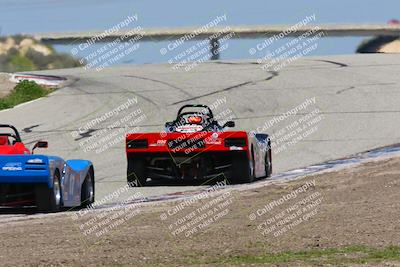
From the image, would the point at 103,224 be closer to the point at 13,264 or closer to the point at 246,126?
the point at 13,264

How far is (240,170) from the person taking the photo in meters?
17.4

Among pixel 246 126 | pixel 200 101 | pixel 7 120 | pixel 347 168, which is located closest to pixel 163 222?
pixel 347 168

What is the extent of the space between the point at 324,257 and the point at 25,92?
27412mm

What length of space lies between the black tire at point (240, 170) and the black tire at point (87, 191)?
280 centimetres

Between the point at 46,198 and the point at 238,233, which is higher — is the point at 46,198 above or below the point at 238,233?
above

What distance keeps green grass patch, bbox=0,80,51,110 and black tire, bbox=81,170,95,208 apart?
18671 mm

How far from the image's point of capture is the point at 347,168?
17172 mm

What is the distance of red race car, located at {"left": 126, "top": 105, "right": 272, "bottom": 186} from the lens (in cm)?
1738

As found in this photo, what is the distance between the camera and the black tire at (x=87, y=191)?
49.8ft

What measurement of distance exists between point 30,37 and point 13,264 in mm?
40005

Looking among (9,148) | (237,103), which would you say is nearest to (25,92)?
(237,103)

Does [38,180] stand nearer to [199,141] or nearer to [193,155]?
[199,141]

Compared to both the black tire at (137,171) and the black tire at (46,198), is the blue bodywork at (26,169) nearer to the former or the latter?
the black tire at (46,198)

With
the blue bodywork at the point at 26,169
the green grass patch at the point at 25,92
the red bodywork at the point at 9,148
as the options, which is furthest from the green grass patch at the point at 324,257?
the green grass patch at the point at 25,92
